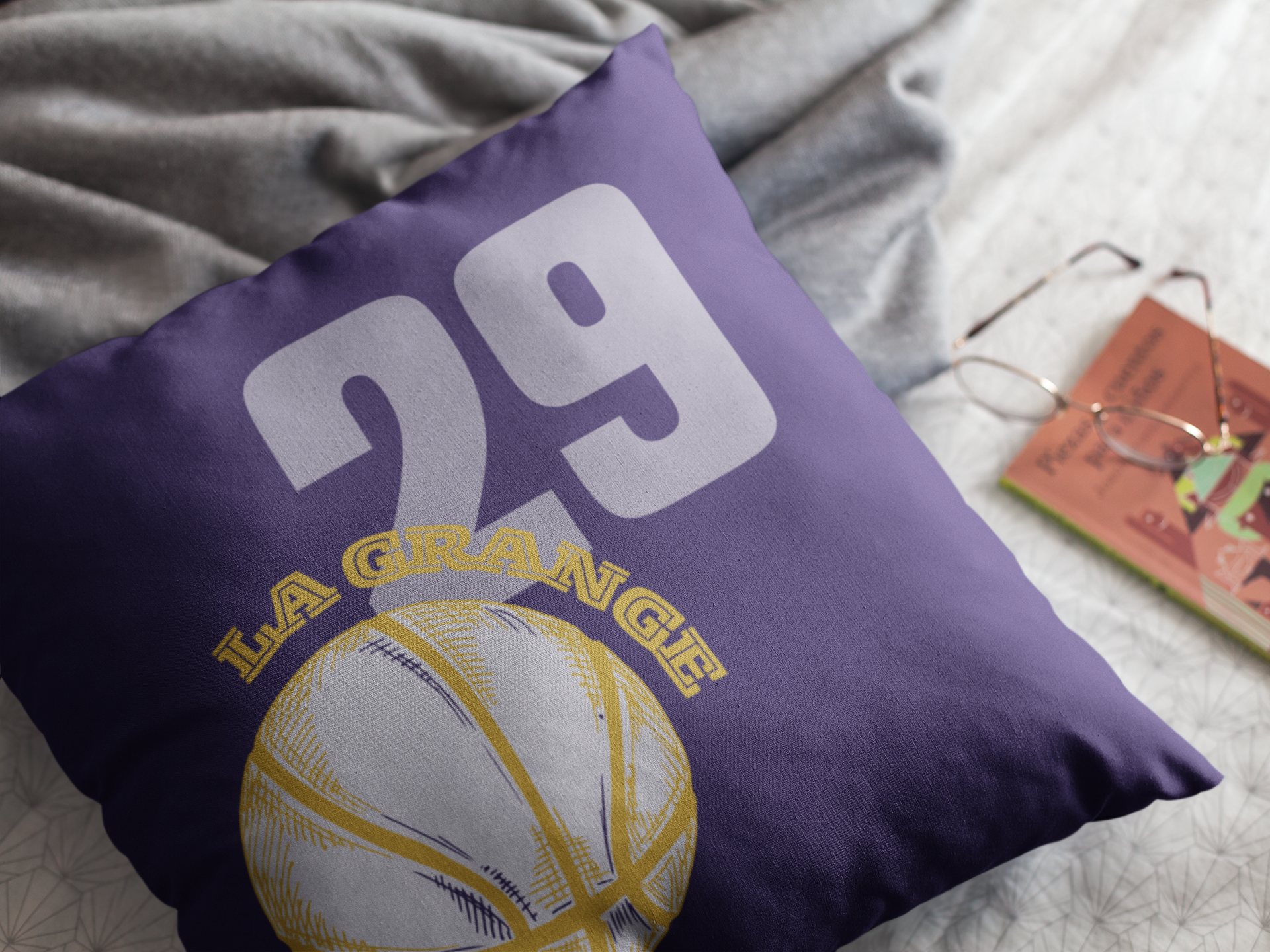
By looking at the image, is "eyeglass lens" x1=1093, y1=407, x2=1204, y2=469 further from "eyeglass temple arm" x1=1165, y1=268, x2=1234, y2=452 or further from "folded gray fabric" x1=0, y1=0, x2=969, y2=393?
"folded gray fabric" x1=0, y1=0, x2=969, y2=393

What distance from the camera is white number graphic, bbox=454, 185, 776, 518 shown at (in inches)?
23.1

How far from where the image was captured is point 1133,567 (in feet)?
2.81

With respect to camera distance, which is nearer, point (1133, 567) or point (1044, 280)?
point (1133, 567)

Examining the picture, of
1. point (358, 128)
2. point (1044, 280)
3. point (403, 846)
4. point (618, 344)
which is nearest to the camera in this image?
point (403, 846)

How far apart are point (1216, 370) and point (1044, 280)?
205mm

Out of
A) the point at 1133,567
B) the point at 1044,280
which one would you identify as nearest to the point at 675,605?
the point at 1133,567

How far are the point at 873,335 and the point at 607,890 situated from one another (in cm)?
60

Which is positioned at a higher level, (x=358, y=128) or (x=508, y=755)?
(x=358, y=128)

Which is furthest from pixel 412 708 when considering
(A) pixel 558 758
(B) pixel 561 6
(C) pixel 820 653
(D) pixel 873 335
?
(B) pixel 561 6

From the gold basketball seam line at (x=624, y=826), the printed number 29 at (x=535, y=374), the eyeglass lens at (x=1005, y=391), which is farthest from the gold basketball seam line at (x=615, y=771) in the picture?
the eyeglass lens at (x=1005, y=391)

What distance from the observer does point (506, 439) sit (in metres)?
0.59

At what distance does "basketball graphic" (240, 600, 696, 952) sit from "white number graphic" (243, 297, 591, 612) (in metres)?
0.05

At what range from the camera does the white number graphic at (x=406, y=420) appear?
56 cm

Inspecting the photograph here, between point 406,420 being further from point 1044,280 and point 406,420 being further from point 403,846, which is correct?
point 1044,280
